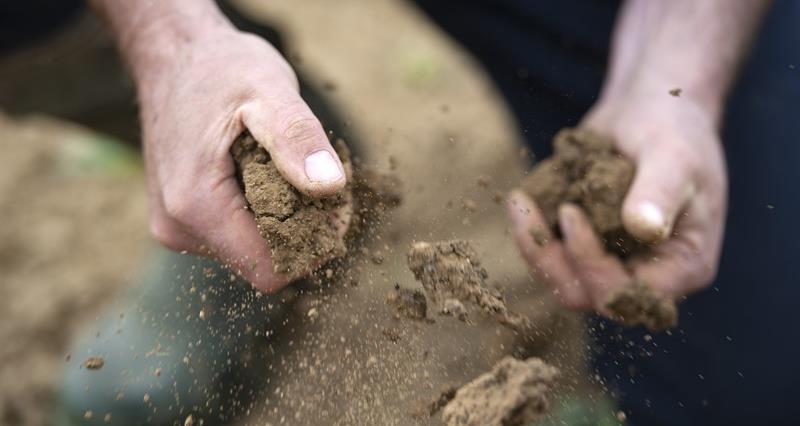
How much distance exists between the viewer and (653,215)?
969mm

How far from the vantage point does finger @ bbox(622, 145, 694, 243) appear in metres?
0.97

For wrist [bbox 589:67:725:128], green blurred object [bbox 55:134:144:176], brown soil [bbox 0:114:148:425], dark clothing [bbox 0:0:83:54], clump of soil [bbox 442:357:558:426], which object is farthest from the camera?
green blurred object [bbox 55:134:144:176]

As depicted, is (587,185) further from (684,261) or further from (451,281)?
(451,281)

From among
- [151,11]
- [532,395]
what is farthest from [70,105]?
[532,395]

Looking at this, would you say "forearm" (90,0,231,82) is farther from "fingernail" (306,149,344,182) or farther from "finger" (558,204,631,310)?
"finger" (558,204,631,310)

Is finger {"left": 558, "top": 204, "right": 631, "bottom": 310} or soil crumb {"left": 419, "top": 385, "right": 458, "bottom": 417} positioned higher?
finger {"left": 558, "top": 204, "right": 631, "bottom": 310}

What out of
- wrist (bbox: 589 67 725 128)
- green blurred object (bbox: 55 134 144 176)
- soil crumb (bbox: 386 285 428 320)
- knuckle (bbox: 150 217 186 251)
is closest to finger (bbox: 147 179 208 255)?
knuckle (bbox: 150 217 186 251)

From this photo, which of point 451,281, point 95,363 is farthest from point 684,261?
point 95,363

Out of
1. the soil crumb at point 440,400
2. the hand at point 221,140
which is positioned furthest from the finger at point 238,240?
the soil crumb at point 440,400

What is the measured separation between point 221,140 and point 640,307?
0.58 meters

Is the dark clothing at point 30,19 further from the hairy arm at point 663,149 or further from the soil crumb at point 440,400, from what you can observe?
the soil crumb at point 440,400

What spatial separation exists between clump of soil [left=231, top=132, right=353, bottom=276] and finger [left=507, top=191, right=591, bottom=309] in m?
0.26

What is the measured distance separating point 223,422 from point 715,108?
3.35 ft

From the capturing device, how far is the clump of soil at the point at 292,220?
79cm
